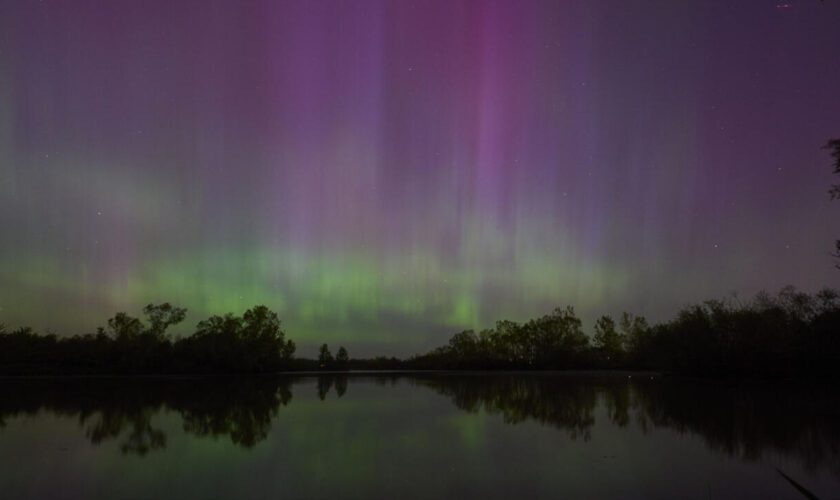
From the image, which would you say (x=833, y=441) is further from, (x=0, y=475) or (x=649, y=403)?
(x=0, y=475)

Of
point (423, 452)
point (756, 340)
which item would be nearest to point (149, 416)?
point (423, 452)

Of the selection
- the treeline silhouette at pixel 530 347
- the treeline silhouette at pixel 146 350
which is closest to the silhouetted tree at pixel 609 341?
the treeline silhouette at pixel 530 347

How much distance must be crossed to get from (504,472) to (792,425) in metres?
13.2

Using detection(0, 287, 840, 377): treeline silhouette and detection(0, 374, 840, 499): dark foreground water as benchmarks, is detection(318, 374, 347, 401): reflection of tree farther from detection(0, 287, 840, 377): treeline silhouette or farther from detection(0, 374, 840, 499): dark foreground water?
detection(0, 287, 840, 377): treeline silhouette

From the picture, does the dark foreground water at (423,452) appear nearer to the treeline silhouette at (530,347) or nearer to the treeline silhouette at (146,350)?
the treeline silhouette at (530,347)

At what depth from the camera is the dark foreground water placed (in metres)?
10.3

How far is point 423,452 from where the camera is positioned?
14312 mm

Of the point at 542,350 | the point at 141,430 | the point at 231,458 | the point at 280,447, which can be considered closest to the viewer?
the point at 231,458

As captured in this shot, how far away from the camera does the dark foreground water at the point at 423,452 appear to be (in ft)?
33.7

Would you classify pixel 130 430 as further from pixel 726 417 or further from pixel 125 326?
pixel 125 326

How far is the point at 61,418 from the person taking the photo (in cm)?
2275

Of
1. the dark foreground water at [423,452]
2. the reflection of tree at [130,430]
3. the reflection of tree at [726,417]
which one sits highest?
the reflection of tree at [726,417]

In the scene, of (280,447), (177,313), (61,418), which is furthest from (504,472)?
(177,313)

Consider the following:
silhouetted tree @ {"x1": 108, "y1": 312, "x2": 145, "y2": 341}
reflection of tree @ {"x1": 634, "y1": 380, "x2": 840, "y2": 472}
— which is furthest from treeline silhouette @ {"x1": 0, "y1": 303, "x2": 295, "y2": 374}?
reflection of tree @ {"x1": 634, "y1": 380, "x2": 840, "y2": 472}
